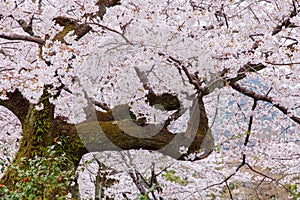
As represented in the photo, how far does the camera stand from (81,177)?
316 inches

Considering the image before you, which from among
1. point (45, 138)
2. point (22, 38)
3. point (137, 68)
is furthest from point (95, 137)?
point (22, 38)

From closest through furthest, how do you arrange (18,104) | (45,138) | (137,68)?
(45,138), (18,104), (137,68)

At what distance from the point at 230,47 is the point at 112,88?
203 centimetres

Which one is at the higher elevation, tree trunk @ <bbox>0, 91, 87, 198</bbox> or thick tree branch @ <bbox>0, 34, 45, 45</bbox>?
thick tree branch @ <bbox>0, 34, 45, 45</bbox>

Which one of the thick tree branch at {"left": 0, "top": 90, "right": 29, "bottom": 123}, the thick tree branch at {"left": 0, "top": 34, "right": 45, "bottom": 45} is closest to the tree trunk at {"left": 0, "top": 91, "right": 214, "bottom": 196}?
the thick tree branch at {"left": 0, "top": 90, "right": 29, "bottom": 123}

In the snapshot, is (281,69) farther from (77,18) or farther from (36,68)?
(36,68)

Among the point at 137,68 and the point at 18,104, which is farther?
the point at 137,68

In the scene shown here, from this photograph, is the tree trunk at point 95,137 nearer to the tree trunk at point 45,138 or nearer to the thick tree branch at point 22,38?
the tree trunk at point 45,138

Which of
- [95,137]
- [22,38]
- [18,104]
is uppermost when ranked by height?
[22,38]

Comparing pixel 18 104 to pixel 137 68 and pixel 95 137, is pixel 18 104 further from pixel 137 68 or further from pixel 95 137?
pixel 137 68

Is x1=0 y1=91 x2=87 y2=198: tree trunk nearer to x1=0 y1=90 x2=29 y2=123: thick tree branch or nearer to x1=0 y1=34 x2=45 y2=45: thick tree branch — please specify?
x1=0 y1=90 x2=29 y2=123: thick tree branch

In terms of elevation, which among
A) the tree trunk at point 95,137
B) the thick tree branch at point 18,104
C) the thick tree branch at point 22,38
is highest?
the thick tree branch at point 22,38

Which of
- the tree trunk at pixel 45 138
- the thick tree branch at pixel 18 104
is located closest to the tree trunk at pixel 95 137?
the tree trunk at pixel 45 138

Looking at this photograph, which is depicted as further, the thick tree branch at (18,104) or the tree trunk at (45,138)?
the thick tree branch at (18,104)
